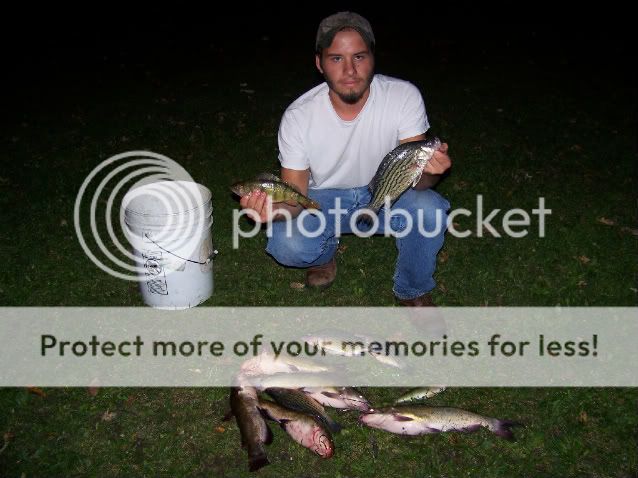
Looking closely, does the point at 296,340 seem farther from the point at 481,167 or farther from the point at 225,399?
the point at 481,167

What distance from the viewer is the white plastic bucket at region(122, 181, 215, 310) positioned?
3.78 meters

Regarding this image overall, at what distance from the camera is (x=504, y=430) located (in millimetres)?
3469

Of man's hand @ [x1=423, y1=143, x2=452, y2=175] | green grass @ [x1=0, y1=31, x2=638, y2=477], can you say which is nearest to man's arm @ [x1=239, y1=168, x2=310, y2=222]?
green grass @ [x1=0, y1=31, x2=638, y2=477]

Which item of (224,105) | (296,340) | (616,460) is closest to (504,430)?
(616,460)

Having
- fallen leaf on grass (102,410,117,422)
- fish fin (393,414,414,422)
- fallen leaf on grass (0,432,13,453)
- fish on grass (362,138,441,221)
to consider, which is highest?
fish on grass (362,138,441,221)

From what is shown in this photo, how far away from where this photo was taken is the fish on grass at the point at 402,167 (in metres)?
3.51

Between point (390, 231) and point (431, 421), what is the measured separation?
154 cm

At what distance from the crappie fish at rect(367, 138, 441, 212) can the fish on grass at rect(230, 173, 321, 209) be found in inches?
23.0

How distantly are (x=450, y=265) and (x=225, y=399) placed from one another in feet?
8.26

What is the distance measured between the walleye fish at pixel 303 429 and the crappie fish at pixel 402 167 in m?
1.58

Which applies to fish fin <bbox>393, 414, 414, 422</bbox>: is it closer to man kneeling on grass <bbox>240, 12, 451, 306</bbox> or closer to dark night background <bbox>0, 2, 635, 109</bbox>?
man kneeling on grass <bbox>240, 12, 451, 306</bbox>

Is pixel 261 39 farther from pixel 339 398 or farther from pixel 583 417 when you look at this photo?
pixel 583 417

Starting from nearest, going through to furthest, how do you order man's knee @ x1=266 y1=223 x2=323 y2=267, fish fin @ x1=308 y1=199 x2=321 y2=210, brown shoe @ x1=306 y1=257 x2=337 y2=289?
1. fish fin @ x1=308 y1=199 x2=321 y2=210
2. man's knee @ x1=266 y1=223 x2=323 y2=267
3. brown shoe @ x1=306 y1=257 x2=337 y2=289

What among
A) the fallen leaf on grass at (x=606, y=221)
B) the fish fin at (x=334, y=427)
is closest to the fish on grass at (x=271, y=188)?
the fish fin at (x=334, y=427)
